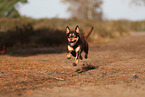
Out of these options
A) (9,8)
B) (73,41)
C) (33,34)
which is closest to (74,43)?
(73,41)

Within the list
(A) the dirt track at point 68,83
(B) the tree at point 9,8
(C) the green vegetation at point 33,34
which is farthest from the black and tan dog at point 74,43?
(B) the tree at point 9,8

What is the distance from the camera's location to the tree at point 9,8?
21953mm

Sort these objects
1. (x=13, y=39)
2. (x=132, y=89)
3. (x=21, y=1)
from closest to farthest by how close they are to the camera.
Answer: (x=132, y=89)
(x=13, y=39)
(x=21, y=1)

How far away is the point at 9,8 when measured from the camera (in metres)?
22.5

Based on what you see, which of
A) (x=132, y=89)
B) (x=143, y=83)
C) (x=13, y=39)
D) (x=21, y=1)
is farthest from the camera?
(x=21, y=1)

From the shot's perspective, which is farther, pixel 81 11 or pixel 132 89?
pixel 81 11

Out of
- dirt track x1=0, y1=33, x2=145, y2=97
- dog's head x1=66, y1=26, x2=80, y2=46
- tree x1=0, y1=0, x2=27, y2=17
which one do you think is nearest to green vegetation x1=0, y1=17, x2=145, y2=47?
tree x1=0, y1=0, x2=27, y2=17

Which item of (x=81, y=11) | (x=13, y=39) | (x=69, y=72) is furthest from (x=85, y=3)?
(x=69, y=72)

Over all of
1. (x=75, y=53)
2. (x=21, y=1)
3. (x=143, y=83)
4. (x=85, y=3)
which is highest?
(x=85, y=3)

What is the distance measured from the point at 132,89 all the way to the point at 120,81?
933 millimetres

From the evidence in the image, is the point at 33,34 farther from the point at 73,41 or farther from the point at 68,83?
the point at 73,41

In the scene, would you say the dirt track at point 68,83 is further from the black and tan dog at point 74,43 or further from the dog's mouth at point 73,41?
the dog's mouth at point 73,41

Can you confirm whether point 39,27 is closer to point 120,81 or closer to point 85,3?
point 120,81

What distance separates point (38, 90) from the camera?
4.94m
